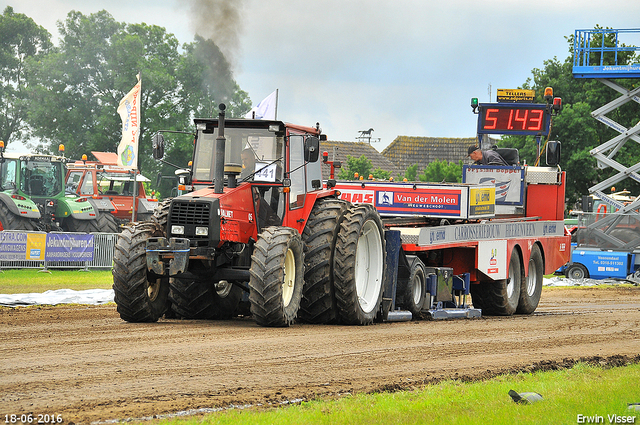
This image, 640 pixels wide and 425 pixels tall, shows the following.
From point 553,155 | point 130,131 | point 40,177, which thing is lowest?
point 40,177

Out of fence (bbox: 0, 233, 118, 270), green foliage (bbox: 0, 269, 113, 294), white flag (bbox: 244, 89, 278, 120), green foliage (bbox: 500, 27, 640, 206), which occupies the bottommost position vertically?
green foliage (bbox: 0, 269, 113, 294)

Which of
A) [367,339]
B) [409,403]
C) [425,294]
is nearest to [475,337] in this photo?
[367,339]

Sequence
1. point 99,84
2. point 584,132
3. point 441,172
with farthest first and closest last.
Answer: point 99,84
point 441,172
point 584,132

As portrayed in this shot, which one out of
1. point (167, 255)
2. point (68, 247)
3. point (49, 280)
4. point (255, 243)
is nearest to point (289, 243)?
point (255, 243)

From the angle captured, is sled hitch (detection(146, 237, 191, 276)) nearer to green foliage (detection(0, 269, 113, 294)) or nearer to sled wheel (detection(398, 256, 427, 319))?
sled wheel (detection(398, 256, 427, 319))

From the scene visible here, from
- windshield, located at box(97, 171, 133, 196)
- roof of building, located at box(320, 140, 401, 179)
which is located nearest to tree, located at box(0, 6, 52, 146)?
roof of building, located at box(320, 140, 401, 179)

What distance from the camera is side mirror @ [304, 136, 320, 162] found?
10.7 metres

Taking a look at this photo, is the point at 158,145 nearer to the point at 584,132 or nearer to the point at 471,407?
the point at 471,407

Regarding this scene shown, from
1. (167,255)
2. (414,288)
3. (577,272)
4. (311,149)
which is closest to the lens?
(167,255)

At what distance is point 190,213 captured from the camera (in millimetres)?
10172

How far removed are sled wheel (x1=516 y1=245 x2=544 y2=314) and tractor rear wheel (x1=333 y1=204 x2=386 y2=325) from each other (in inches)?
196

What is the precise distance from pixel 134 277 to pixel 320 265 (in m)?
2.40

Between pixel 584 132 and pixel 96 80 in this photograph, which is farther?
pixel 96 80

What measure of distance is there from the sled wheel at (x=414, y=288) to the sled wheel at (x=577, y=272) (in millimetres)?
14214
